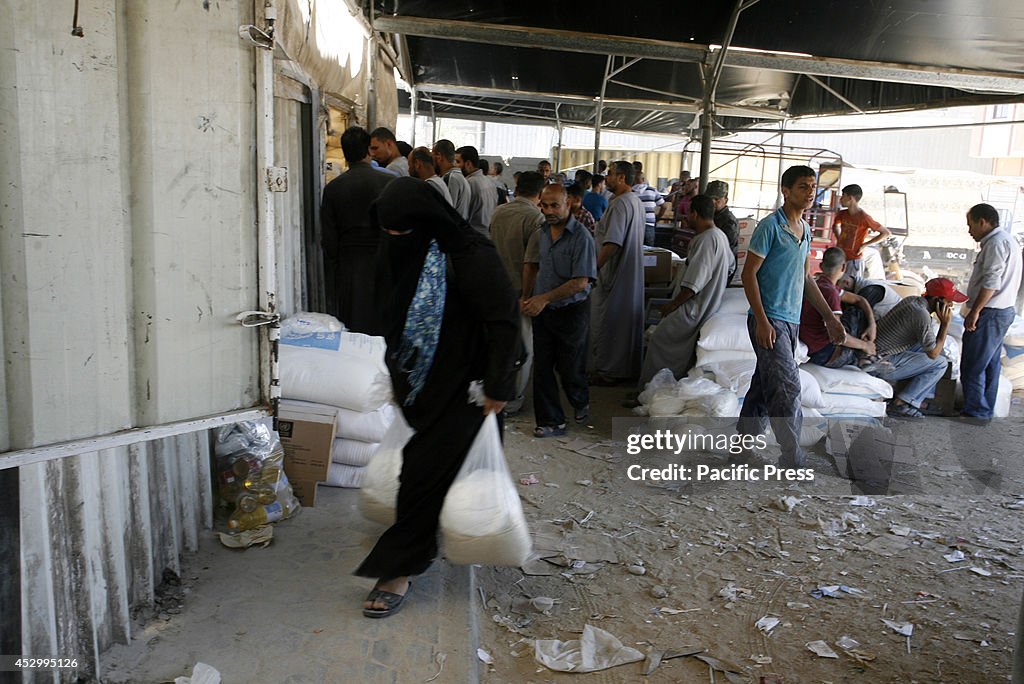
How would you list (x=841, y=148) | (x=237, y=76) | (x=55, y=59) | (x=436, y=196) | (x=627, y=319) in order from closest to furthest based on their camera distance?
(x=55, y=59) < (x=237, y=76) < (x=436, y=196) < (x=627, y=319) < (x=841, y=148)

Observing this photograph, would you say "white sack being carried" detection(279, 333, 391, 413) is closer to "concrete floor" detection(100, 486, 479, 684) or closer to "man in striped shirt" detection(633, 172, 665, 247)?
"concrete floor" detection(100, 486, 479, 684)

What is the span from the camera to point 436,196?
8.57ft

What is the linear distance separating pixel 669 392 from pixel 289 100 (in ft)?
9.92

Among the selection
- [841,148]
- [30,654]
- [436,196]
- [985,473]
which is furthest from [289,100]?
[841,148]

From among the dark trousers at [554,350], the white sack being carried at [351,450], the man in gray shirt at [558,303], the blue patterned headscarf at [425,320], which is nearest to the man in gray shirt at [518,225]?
the man in gray shirt at [558,303]

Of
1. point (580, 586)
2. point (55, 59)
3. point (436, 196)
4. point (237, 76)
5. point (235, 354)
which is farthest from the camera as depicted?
point (580, 586)

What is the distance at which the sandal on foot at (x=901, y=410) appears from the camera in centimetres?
593

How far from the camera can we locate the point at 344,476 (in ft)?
12.8

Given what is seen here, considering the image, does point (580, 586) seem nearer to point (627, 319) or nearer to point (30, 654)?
point (30, 654)

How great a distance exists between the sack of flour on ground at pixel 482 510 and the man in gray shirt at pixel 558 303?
237 centimetres

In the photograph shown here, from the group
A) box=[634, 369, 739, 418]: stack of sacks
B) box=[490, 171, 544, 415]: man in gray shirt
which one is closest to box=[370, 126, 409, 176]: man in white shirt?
box=[490, 171, 544, 415]: man in gray shirt

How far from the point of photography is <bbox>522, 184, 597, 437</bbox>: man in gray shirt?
5.07 metres

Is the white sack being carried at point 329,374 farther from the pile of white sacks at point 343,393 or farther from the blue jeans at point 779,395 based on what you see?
the blue jeans at point 779,395

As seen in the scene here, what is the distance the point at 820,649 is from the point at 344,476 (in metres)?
2.22
